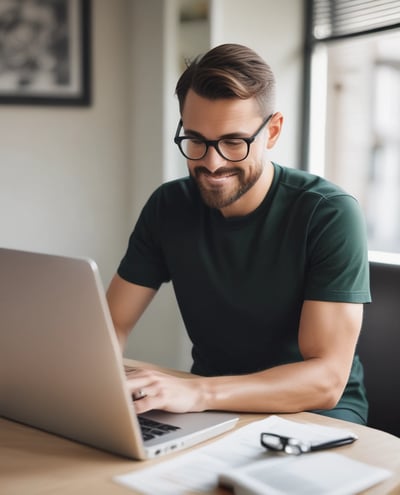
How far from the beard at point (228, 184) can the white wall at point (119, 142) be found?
1.23 meters

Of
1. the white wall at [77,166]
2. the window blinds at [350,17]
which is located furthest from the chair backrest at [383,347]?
the white wall at [77,166]

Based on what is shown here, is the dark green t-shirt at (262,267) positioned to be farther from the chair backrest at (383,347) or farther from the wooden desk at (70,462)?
the wooden desk at (70,462)

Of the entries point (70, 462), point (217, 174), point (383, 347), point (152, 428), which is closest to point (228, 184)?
point (217, 174)

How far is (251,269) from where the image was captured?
1589mm

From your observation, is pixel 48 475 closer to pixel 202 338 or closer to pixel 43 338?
pixel 43 338

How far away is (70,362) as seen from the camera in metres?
1.01

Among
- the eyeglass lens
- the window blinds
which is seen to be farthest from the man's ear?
the window blinds

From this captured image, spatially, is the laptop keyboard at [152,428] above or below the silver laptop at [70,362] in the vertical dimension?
below

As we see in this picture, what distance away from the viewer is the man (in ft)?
4.68

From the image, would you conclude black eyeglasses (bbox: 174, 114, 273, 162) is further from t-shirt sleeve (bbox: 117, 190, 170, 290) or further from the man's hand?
the man's hand

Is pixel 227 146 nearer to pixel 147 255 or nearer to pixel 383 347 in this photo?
pixel 147 255

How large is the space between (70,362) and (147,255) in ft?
2.54

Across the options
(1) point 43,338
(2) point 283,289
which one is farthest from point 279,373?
(1) point 43,338

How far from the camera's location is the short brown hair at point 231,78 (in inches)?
59.5
